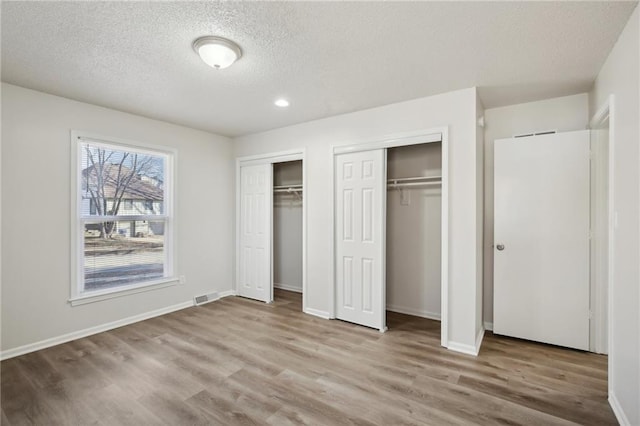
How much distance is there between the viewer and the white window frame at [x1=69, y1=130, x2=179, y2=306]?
3.30m

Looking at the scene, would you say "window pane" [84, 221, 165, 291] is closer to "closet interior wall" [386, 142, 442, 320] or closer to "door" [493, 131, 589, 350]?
"closet interior wall" [386, 142, 442, 320]

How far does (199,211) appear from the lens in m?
4.58

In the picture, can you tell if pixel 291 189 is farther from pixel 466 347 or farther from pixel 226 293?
pixel 466 347

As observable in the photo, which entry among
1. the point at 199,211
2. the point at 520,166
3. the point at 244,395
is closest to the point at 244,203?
the point at 199,211

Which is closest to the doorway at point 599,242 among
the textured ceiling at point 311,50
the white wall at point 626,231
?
the textured ceiling at point 311,50

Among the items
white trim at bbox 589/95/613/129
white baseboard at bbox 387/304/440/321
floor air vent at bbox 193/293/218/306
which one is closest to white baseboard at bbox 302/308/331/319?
white baseboard at bbox 387/304/440/321

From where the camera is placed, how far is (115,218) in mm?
3688

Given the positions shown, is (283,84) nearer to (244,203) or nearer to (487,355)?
(244,203)

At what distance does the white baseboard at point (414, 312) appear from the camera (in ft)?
12.8

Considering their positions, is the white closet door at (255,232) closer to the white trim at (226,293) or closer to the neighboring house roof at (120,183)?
the white trim at (226,293)

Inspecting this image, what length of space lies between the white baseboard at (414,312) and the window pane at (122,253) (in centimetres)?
323

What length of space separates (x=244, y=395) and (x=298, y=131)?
3180 mm

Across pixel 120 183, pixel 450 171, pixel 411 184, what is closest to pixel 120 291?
pixel 120 183

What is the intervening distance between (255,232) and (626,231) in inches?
162
